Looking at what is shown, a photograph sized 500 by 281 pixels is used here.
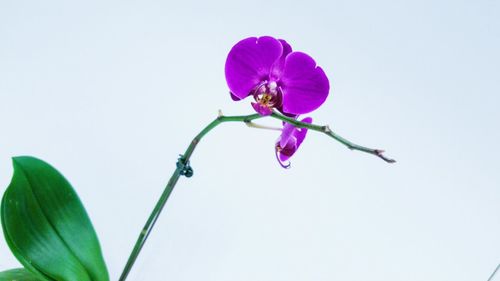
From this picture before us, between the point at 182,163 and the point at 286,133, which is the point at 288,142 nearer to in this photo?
the point at 286,133

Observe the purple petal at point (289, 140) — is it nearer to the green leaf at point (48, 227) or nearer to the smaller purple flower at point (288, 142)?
the smaller purple flower at point (288, 142)

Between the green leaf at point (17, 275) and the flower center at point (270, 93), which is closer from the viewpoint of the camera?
the flower center at point (270, 93)

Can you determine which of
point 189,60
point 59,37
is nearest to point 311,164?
point 189,60

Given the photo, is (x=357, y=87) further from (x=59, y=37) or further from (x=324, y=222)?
(x=59, y=37)

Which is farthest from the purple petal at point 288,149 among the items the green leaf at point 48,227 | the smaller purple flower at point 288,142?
the green leaf at point 48,227

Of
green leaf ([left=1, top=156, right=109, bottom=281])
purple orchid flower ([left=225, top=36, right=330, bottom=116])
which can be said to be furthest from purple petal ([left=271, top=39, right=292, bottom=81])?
green leaf ([left=1, top=156, right=109, bottom=281])

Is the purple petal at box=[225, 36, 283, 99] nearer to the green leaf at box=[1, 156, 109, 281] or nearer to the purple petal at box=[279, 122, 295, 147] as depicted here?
the purple petal at box=[279, 122, 295, 147]
